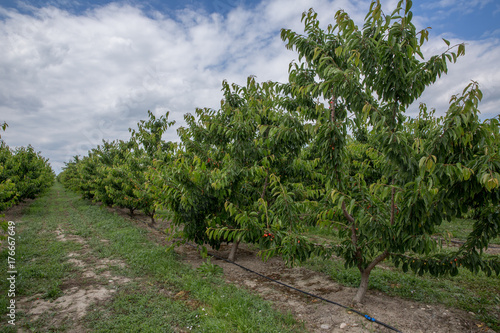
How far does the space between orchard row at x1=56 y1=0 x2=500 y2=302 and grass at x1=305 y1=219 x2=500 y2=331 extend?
29.9 inches

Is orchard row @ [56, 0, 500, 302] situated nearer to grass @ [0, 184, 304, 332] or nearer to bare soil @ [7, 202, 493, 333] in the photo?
bare soil @ [7, 202, 493, 333]

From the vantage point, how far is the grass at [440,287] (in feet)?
14.1

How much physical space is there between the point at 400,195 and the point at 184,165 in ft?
12.8


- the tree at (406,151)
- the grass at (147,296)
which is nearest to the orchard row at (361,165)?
the tree at (406,151)

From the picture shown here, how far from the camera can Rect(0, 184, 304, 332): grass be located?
3.71 meters

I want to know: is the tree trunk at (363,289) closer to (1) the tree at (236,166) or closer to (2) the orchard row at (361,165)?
(2) the orchard row at (361,165)

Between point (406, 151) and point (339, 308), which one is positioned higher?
point (406, 151)

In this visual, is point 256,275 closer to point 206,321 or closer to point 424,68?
point 206,321

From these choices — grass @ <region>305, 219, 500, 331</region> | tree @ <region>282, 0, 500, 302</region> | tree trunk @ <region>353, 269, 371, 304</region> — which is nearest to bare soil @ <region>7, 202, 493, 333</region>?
tree trunk @ <region>353, 269, 371, 304</region>

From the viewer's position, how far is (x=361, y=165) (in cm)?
475

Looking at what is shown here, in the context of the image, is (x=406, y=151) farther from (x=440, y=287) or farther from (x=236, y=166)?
(x=440, y=287)

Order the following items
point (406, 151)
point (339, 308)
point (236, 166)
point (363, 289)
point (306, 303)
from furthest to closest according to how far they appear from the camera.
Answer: point (236, 166) → point (306, 303) → point (363, 289) → point (339, 308) → point (406, 151)

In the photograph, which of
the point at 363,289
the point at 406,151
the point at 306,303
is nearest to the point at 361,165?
the point at 406,151

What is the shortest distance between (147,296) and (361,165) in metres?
4.38
